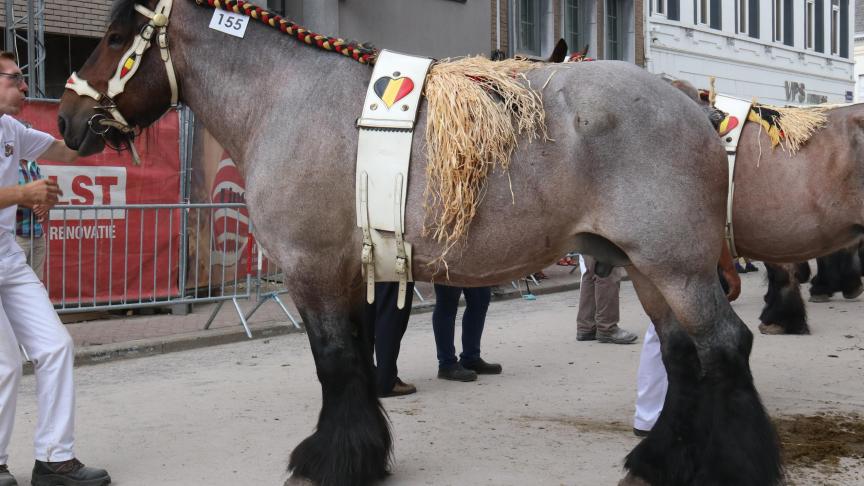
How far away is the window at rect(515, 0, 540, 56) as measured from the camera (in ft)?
72.9

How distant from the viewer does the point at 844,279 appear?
11.1 metres

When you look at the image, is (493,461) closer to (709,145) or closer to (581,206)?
(581,206)

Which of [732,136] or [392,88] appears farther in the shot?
[732,136]

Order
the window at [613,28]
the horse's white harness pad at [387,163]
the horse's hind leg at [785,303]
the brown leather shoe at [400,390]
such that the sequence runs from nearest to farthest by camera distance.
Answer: the horse's white harness pad at [387,163] → the brown leather shoe at [400,390] → the horse's hind leg at [785,303] → the window at [613,28]

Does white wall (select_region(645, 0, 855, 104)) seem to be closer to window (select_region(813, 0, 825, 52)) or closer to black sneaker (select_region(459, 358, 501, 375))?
window (select_region(813, 0, 825, 52))

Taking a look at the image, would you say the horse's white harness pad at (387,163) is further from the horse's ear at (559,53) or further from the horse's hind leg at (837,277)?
the horse's hind leg at (837,277)

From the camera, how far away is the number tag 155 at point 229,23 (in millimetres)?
4281

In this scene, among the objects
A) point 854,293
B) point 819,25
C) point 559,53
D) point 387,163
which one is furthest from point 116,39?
point 819,25

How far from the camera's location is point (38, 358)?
182 inches

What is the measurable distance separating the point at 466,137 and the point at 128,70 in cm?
163

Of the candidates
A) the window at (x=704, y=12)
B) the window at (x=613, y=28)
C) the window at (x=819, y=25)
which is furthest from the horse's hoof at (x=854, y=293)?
the window at (x=819, y=25)

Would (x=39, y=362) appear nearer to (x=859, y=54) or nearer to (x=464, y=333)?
(x=464, y=333)

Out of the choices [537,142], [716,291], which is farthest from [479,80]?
[716,291]

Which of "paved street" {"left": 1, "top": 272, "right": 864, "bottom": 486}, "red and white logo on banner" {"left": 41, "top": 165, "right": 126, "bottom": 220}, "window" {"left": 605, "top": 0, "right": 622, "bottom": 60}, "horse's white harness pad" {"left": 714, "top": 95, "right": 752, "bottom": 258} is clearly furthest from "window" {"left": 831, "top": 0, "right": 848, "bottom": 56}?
"horse's white harness pad" {"left": 714, "top": 95, "right": 752, "bottom": 258}
